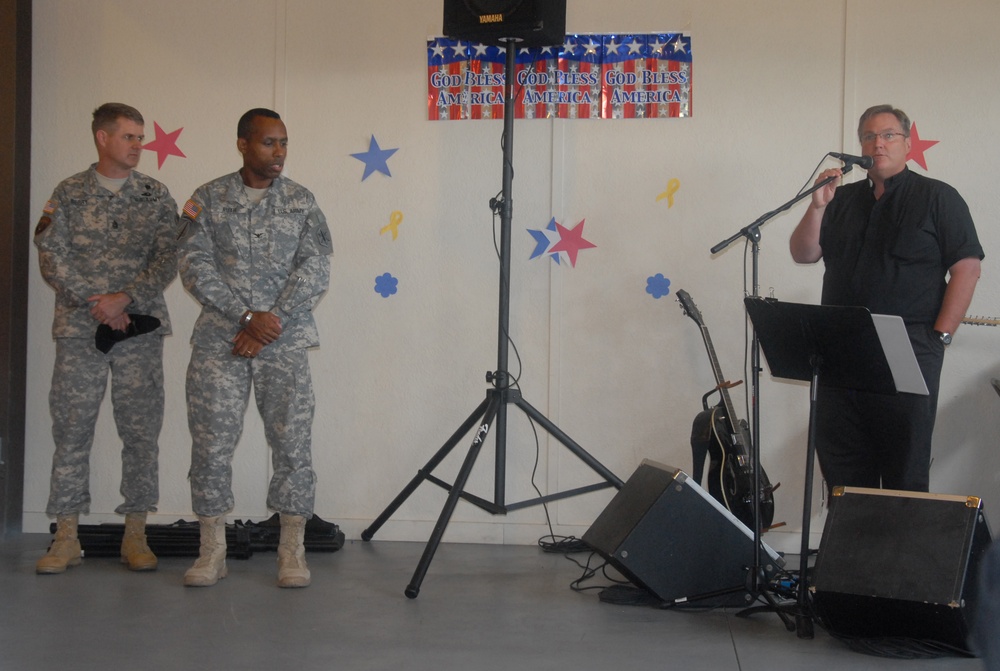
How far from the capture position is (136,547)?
368 cm

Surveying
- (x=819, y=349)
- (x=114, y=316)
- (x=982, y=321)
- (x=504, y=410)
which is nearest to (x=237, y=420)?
(x=114, y=316)

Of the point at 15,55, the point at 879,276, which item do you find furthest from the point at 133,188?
the point at 879,276

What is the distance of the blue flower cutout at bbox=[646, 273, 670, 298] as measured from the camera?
4.18 metres

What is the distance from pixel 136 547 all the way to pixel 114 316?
2.88 ft

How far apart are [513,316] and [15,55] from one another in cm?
245

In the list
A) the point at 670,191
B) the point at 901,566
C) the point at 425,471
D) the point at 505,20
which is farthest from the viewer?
the point at 670,191

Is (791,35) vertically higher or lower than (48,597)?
higher

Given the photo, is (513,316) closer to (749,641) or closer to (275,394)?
(275,394)

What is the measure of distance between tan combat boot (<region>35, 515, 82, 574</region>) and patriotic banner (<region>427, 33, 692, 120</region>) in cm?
220

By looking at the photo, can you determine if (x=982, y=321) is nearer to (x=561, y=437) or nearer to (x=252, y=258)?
(x=561, y=437)

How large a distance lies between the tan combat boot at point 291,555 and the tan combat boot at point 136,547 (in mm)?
546

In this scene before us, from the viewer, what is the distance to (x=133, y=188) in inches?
147

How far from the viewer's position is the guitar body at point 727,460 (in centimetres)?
371

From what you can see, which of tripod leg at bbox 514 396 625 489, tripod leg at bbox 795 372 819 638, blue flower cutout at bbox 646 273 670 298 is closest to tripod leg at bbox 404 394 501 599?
tripod leg at bbox 514 396 625 489
